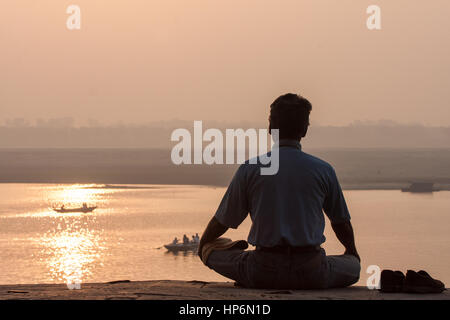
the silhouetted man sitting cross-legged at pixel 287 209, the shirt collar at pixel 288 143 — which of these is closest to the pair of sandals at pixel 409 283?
the silhouetted man sitting cross-legged at pixel 287 209

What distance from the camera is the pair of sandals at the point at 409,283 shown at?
12.1 ft

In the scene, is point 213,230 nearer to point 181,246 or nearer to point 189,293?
point 189,293

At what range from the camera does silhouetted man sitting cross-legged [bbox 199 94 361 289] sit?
3.79 meters

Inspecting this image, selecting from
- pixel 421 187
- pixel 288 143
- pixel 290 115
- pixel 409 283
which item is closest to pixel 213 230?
A: pixel 288 143

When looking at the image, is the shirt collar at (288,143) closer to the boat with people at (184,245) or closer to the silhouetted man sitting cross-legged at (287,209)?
the silhouetted man sitting cross-legged at (287,209)

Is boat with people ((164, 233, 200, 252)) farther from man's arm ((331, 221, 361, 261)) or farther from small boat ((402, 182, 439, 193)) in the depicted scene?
small boat ((402, 182, 439, 193))

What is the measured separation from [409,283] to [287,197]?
0.73 m

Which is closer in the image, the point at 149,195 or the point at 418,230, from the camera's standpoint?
the point at 418,230

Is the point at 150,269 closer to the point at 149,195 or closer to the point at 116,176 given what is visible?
the point at 149,195

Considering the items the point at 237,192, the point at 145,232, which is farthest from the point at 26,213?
the point at 237,192

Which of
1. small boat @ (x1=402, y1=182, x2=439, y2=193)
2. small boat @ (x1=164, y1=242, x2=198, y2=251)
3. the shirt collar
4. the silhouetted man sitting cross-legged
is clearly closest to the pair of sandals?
the silhouetted man sitting cross-legged

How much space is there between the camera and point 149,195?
118562 mm

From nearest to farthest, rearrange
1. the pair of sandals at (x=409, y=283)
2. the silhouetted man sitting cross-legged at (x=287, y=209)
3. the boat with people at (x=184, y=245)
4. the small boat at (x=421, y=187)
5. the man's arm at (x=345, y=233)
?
1. the pair of sandals at (x=409, y=283)
2. the silhouetted man sitting cross-legged at (x=287, y=209)
3. the man's arm at (x=345, y=233)
4. the boat with people at (x=184, y=245)
5. the small boat at (x=421, y=187)
